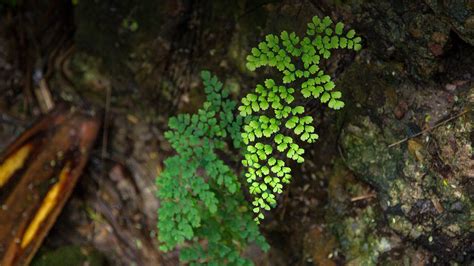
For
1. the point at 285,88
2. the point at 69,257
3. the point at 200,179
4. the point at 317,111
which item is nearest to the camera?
the point at 285,88

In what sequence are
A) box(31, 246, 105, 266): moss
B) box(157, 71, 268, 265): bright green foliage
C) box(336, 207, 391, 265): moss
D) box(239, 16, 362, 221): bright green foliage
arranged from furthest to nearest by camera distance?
box(31, 246, 105, 266): moss → box(336, 207, 391, 265): moss → box(157, 71, 268, 265): bright green foliage → box(239, 16, 362, 221): bright green foliage

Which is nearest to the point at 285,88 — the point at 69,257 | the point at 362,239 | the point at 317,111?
the point at 317,111

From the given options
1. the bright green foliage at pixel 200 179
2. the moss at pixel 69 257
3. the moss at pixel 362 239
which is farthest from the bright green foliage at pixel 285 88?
the moss at pixel 69 257

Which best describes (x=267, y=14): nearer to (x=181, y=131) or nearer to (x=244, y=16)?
(x=244, y=16)

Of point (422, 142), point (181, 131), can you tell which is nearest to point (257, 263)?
point (181, 131)

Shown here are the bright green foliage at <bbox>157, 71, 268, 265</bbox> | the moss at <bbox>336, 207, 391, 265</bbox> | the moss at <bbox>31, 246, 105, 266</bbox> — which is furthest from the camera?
the moss at <bbox>31, 246, 105, 266</bbox>

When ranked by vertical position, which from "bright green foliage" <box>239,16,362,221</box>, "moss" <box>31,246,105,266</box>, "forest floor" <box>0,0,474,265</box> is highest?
"bright green foliage" <box>239,16,362,221</box>

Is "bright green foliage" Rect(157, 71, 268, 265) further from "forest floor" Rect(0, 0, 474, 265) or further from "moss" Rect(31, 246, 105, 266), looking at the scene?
"moss" Rect(31, 246, 105, 266)

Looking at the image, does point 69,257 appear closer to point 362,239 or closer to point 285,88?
point 362,239

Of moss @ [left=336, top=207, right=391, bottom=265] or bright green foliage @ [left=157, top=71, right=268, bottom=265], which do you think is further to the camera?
moss @ [left=336, top=207, right=391, bottom=265]

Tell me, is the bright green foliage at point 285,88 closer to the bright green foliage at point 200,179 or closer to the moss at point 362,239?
the bright green foliage at point 200,179

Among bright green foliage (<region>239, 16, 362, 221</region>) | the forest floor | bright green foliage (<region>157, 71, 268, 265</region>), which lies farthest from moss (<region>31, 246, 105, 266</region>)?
bright green foliage (<region>239, 16, 362, 221</region>)
